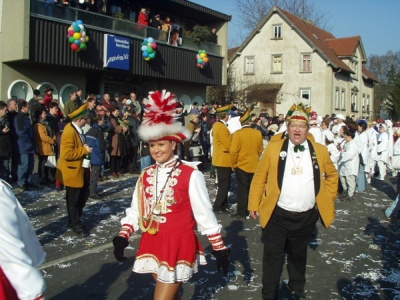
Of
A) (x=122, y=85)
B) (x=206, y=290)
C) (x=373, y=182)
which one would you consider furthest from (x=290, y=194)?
(x=122, y=85)

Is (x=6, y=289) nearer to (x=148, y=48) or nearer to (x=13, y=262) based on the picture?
(x=13, y=262)

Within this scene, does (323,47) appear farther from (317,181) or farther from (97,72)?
(317,181)

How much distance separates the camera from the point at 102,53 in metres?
18.0

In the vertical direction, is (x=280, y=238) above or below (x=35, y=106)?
below

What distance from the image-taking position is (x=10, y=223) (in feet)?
7.64

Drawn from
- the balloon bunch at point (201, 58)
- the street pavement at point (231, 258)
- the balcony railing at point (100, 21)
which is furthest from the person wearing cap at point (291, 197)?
the balloon bunch at point (201, 58)

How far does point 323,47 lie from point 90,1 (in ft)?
99.3

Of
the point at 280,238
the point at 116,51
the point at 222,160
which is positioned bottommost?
the point at 280,238

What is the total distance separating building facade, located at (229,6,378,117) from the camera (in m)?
41.4

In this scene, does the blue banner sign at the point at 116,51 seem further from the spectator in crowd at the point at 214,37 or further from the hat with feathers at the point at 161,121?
the hat with feathers at the point at 161,121

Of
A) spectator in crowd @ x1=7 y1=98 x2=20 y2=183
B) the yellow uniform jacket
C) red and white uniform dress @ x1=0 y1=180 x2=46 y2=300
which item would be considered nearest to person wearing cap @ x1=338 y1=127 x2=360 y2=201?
the yellow uniform jacket

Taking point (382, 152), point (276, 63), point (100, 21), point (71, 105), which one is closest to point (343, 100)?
point (276, 63)

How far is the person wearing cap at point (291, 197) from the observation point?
4.86 m

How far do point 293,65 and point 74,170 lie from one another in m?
37.9
